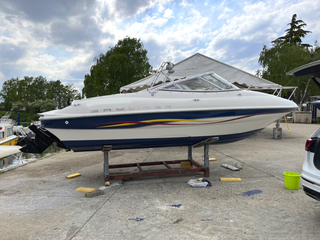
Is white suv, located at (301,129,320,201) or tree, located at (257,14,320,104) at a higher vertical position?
tree, located at (257,14,320,104)

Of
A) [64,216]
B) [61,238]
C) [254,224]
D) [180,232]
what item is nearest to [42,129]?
[64,216]

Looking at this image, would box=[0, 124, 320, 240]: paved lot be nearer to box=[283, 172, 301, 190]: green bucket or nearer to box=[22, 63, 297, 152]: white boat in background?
box=[283, 172, 301, 190]: green bucket

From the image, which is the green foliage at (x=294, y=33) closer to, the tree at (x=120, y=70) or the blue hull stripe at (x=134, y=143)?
the tree at (x=120, y=70)

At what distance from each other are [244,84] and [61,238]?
7645 millimetres

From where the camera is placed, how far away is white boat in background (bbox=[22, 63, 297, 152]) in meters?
3.64

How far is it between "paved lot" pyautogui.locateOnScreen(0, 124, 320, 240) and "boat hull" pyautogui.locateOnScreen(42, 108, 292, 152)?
779mm

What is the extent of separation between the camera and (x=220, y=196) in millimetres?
3316

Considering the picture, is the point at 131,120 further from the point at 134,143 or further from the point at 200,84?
the point at 200,84

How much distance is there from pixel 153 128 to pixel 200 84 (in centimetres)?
128

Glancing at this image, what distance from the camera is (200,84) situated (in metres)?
4.25

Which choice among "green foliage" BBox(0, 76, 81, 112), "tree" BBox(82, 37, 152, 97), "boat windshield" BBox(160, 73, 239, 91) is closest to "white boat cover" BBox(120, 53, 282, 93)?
"boat windshield" BBox(160, 73, 239, 91)

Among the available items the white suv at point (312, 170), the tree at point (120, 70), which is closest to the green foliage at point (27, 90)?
the tree at point (120, 70)

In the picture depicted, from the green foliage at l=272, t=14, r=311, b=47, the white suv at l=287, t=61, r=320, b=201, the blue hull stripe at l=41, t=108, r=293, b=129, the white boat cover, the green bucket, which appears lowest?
the green bucket

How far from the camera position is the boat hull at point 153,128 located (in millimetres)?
3641
